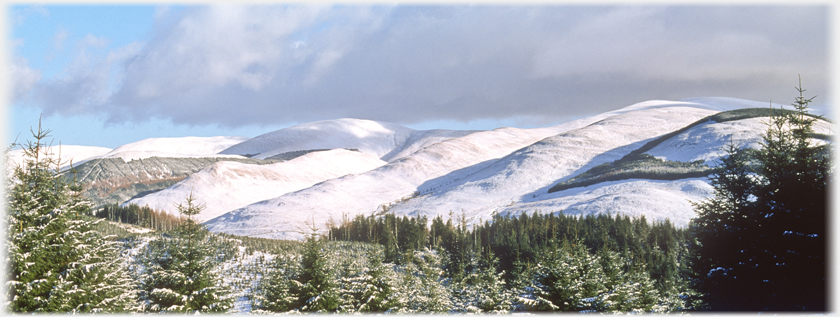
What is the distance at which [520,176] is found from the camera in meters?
150

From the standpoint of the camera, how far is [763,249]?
21828mm

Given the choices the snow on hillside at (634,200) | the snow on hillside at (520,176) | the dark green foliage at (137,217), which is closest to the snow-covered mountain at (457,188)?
the snow on hillside at (634,200)

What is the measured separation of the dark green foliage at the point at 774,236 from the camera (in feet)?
65.3

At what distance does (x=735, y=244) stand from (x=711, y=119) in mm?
161411

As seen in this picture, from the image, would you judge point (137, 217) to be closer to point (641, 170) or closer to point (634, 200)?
point (634, 200)

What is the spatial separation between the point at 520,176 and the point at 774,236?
129 meters

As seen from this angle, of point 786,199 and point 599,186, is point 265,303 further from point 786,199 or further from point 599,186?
point 599,186

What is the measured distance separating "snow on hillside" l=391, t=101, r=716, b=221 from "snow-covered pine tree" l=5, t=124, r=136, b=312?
77.4 metres

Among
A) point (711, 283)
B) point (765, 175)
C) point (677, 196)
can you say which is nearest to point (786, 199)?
point (765, 175)

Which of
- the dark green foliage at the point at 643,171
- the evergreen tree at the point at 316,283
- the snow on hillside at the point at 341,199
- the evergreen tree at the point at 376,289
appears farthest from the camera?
the snow on hillside at the point at 341,199

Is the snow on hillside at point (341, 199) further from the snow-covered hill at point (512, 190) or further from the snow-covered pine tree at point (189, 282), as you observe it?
the snow-covered pine tree at point (189, 282)

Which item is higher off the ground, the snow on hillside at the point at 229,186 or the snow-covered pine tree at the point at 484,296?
the snow on hillside at the point at 229,186

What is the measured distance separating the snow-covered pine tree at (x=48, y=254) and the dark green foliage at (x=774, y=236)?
2633 centimetres

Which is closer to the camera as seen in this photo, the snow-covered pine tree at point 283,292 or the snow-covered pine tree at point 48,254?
the snow-covered pine tree at point 48,254
